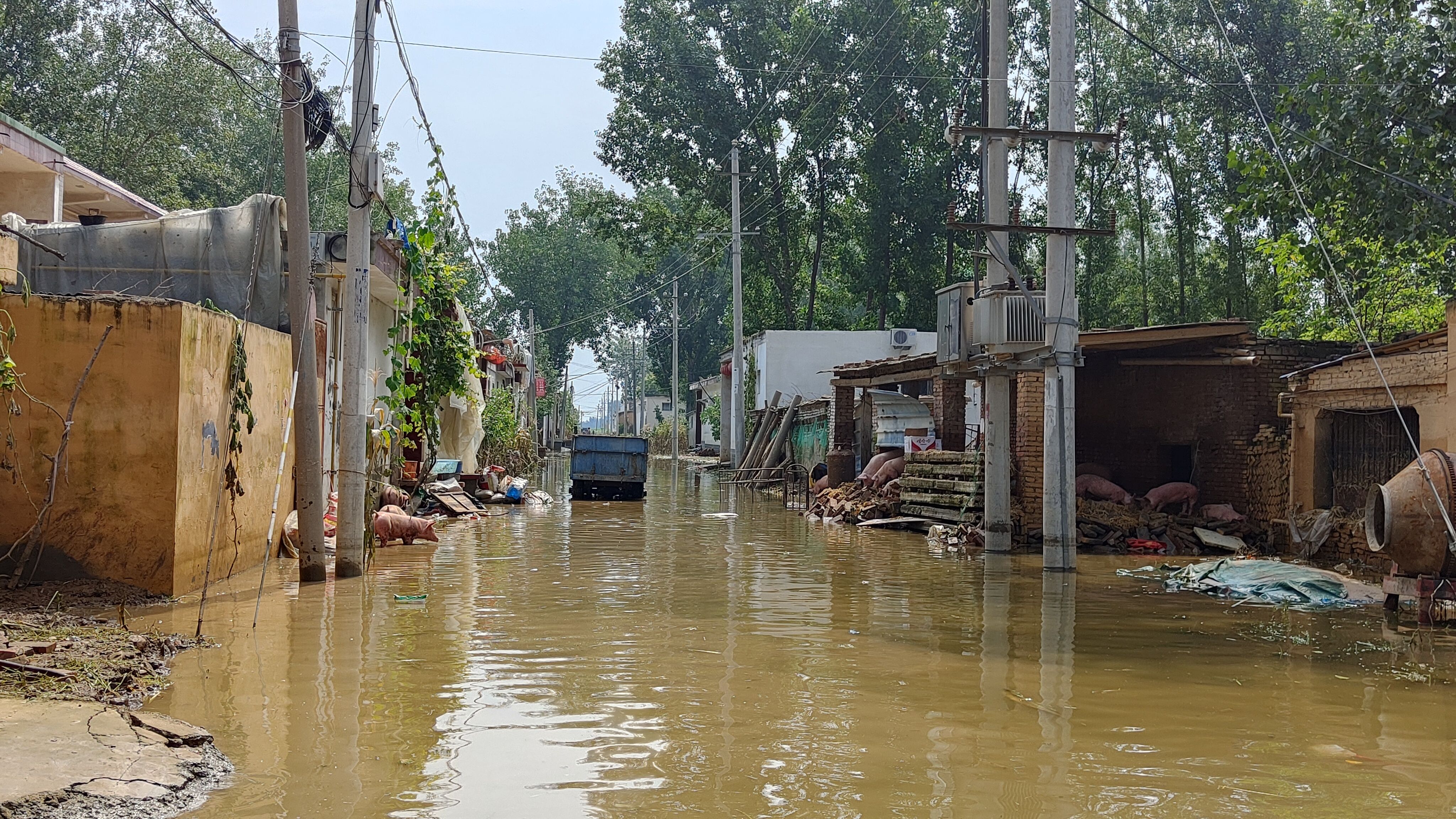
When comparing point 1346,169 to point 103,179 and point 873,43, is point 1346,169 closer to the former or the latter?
point 103,179

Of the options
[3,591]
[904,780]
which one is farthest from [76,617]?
[904,780]

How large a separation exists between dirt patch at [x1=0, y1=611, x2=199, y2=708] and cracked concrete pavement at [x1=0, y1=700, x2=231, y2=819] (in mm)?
406

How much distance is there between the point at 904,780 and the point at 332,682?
12.6 ft

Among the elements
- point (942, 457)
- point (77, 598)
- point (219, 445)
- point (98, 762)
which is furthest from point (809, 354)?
point (98, 762)

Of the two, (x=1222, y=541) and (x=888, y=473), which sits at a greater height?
(x=888, y=473)

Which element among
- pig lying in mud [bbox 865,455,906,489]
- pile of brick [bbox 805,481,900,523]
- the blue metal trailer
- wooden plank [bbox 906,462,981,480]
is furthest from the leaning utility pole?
the blue metal trailer

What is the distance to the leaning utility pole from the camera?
12.2 m

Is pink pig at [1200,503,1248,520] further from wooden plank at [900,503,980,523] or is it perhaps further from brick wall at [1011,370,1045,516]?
wooden plank at [900,503,980,523]

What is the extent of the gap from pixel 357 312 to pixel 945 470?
1105 centimetres

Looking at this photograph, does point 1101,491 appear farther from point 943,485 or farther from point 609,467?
point 609,467

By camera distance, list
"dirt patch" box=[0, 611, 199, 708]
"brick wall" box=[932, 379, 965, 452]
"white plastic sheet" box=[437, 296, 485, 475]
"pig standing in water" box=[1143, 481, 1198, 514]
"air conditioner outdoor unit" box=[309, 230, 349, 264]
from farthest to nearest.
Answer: "white plastic sheet" box=[437, 296, 485, 475], "brick wall" box=[932, 379, 965, 452], "pig standing in water" box=[1143, 481, 1198, 514], "air conditioner outdoor unit" box=[309, 230, 349, 264], "dirt patch" box=[0, 611, 199, 708]

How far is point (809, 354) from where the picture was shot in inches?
1658

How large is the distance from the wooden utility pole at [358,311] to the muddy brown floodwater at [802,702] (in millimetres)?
686

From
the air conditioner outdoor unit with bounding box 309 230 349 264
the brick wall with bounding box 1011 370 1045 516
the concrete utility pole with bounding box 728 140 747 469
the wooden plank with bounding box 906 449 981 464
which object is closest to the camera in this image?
the air conditioner outdoor unit with bounding box 309 230 349 264
